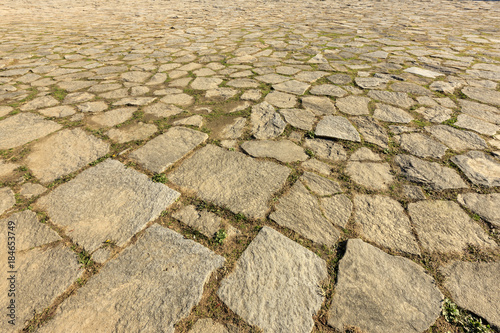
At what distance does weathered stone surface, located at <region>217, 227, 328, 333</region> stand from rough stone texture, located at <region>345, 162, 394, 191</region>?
29.3 inches

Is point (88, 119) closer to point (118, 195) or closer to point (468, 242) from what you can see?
point (118, 195)

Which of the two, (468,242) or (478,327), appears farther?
(468,242)

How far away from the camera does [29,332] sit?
1.02 m

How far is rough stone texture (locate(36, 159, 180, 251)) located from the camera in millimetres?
1404

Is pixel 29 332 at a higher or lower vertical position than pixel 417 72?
lower

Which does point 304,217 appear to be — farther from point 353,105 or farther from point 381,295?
point 353,105

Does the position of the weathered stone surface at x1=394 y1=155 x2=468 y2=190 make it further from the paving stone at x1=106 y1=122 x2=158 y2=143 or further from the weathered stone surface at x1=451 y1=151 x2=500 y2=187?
the paving stone at x1=106 y1=122 x2=158 y2=143

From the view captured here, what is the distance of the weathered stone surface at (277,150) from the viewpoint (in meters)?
1.96

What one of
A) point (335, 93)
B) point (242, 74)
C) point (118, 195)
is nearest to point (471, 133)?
point (335, 93)

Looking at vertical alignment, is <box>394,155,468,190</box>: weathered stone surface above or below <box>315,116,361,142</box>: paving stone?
below

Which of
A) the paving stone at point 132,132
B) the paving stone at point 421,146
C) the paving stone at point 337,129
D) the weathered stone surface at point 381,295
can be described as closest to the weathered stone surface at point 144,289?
the weathered stone surface at point 381,295

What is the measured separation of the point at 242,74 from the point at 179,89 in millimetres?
954

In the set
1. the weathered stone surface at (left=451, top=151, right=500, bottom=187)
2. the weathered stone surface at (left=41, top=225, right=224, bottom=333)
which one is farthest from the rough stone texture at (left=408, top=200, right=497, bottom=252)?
the weathered stone surface at (left=41, top=225, right=224, bottom=333)

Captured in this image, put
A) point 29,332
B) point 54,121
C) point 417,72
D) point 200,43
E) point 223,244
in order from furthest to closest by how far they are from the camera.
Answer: point 200,43 < point 417,72 < point 54,121 < point 223,244 < point 29,332
